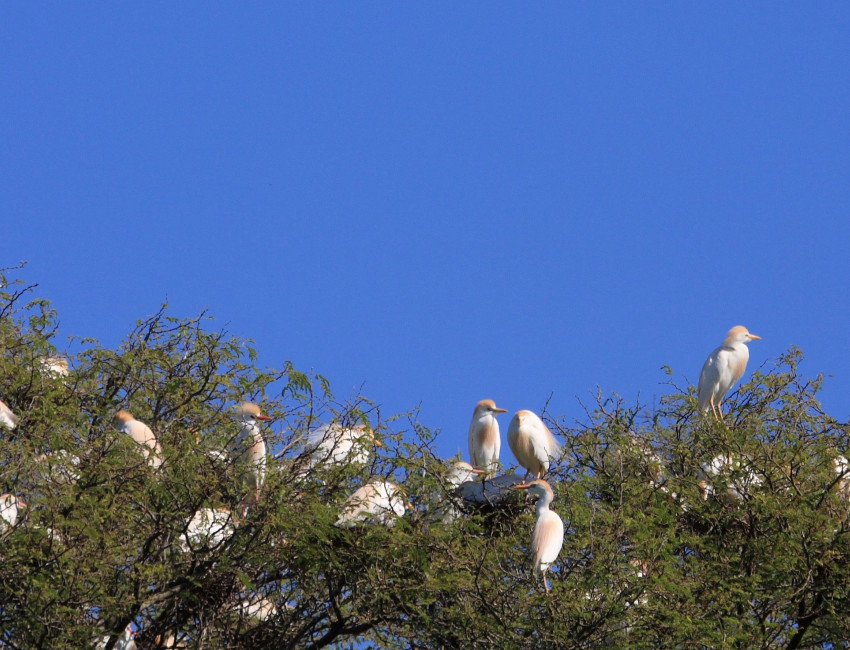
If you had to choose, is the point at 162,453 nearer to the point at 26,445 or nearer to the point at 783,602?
the point at 26,445

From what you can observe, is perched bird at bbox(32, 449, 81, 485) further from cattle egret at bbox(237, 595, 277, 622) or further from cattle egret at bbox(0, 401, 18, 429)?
cattle egret at bbox(237, 595, 277, 622)

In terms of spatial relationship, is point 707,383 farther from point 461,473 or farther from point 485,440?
point 461,473

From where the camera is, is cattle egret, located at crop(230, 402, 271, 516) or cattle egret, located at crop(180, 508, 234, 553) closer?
cattle egret, located at crop(180, 508, 234, 553)

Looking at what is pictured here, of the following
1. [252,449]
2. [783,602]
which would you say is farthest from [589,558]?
[252,449]

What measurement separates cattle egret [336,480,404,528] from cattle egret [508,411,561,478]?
2.12 meters

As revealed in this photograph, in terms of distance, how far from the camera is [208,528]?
8602 mm

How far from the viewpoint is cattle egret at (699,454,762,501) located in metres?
9.28

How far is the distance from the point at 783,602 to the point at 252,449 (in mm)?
3269

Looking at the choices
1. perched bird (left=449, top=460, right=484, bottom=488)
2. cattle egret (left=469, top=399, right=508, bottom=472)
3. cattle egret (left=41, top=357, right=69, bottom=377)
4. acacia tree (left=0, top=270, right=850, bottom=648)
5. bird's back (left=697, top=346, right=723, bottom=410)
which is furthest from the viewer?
bird's back (left=697, top=346, right=723, bottom=410)

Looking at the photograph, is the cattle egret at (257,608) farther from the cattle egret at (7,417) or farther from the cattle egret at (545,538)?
the cattle egret at (7,417)

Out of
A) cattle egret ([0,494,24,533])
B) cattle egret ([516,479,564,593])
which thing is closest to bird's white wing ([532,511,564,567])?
cattle egret ([516,479,564,593])

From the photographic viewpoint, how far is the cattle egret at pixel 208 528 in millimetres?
8477

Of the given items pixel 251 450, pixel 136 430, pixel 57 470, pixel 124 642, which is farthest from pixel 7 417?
pixel 124 642

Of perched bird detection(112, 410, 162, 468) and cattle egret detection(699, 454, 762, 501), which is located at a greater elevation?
cattle egret detection(699, 454, 762, 501)
